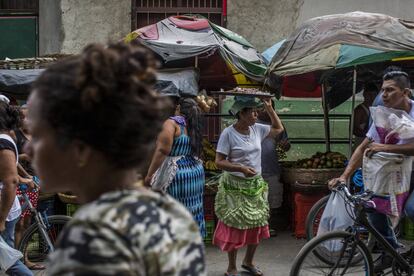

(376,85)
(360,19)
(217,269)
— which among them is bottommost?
(217,269)

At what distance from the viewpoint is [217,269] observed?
7074 mm

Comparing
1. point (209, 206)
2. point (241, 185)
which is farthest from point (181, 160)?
point (209, 206)

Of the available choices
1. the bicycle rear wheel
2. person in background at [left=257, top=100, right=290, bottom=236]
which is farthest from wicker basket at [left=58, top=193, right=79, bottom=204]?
person in background at [left=257, top=100, right=290, bottom=236]

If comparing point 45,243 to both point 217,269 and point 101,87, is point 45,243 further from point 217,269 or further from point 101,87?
point 101,87

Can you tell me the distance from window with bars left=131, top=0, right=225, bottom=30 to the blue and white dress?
6.70m

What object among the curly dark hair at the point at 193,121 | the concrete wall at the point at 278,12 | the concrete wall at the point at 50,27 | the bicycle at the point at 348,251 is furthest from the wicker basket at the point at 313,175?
the concrete wall at the point at 50,27

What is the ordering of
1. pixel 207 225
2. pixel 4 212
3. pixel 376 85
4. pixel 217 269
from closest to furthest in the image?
pixel 4 212 → pixel 217 269 → pixel 207 225 → pixel 376 85

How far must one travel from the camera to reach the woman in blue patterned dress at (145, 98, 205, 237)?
5.80m

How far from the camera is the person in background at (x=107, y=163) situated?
60.6 inches

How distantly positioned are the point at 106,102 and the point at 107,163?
165mm

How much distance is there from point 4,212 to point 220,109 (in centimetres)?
712

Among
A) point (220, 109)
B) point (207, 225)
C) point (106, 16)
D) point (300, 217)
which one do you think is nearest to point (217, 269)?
point (207, 225)

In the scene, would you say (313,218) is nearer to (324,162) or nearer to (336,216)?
(324,162)

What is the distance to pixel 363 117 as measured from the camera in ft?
28.3
